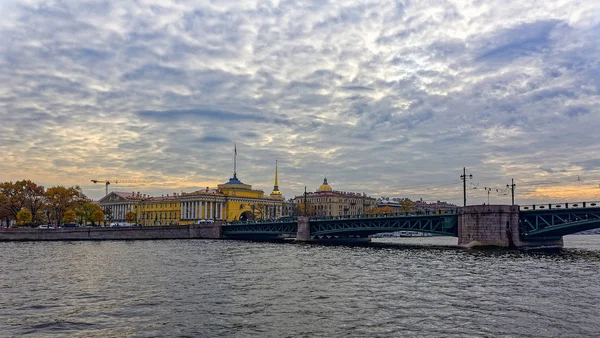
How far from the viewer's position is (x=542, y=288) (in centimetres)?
3005

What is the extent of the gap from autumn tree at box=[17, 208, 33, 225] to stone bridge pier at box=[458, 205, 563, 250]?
301ft

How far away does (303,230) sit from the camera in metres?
89.9

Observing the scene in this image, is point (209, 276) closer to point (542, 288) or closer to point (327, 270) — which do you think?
point (327, 270)

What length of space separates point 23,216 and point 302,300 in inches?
4164

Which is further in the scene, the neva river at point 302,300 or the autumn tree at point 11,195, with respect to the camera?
the autumn tree at point 11,195

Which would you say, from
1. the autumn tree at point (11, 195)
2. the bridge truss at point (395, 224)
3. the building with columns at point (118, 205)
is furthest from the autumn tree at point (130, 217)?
the bridge truss at point (395, 224)

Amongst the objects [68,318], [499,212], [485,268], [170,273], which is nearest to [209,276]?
[170,273]

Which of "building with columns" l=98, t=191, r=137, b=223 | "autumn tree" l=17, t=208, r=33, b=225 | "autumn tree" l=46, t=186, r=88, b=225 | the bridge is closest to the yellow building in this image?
"building with columns" l=98, t=191, r=137, b=223

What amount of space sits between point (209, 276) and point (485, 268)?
67.4ft

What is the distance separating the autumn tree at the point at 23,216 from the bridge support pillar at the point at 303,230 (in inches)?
2468

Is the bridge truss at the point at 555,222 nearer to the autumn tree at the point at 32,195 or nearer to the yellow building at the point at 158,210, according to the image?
the autumn tree at the point at 32,195

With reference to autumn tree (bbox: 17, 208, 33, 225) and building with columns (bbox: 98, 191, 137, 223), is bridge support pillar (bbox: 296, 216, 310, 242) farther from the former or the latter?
building with columns (bbox: 98, 191, 137, 223)

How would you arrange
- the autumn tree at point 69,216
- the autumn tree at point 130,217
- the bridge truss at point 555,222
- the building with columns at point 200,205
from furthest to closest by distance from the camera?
the autumn tree at point 130,217 < the building with columns at point 200,205 < the autumn tree at point 69,216 < the bridge truss at point 555,222

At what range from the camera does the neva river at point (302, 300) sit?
20.0 metres
